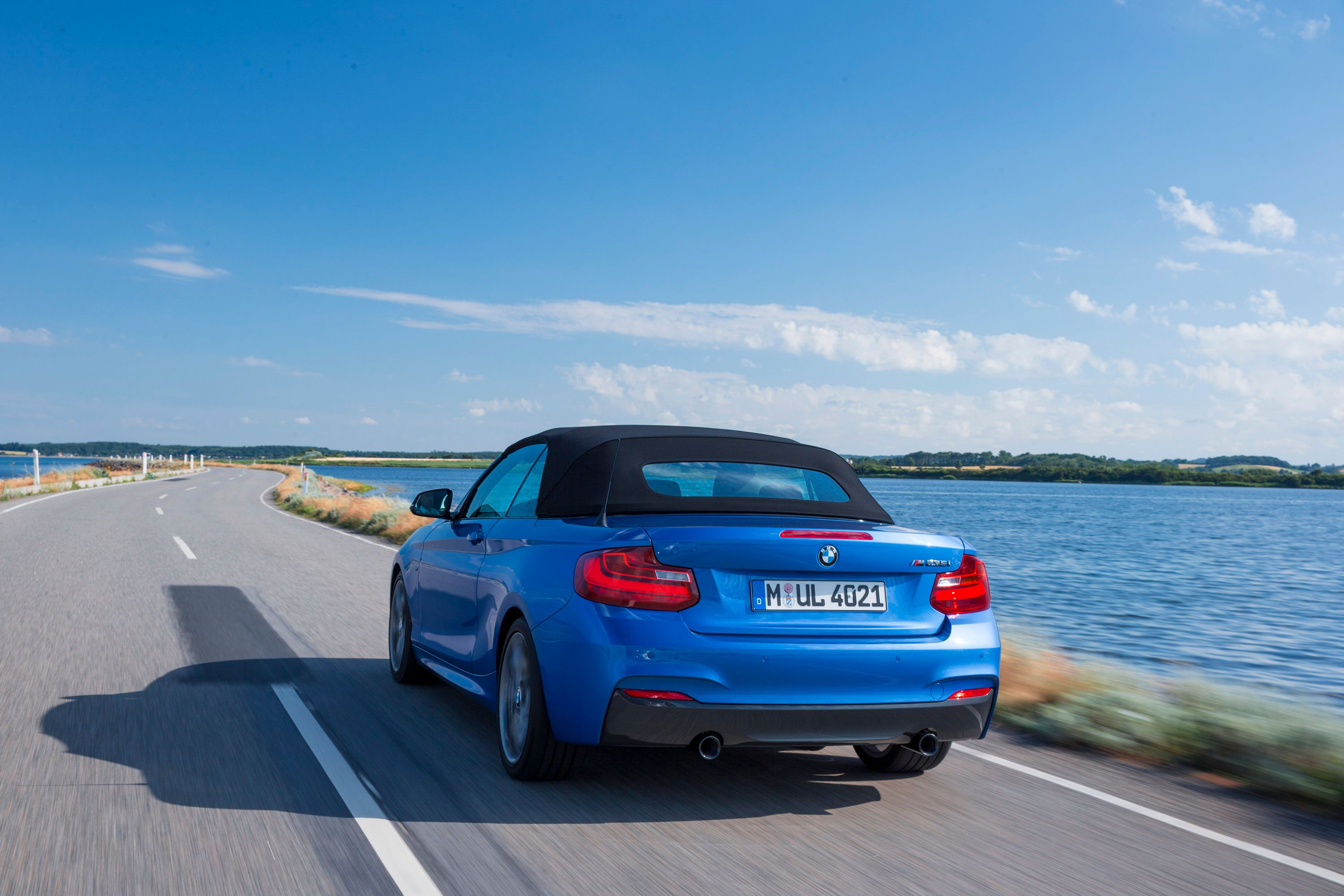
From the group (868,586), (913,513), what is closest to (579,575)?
(868,586)

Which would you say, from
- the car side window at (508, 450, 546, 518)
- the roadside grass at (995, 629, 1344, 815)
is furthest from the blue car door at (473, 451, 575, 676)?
the roadside grass at (995, 629, 1344, 815)

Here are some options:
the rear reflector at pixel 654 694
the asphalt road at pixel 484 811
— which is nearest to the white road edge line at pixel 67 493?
the asphalt road at pixel 484 811

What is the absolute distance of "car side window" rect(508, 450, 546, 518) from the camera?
4980 millimetres

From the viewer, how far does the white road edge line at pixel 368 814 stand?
3246 mm

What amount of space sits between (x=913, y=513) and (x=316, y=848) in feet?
139

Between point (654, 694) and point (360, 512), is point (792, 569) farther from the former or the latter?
point (360, 512)

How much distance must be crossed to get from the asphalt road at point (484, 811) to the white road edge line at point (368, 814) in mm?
14

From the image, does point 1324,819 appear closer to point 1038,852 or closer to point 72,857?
point 1038,852

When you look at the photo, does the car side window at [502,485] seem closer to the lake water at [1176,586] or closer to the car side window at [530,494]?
the car side window at [530,494]

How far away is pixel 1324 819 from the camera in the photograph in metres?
4.31

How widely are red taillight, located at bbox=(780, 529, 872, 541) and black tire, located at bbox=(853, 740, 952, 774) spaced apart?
1.19m

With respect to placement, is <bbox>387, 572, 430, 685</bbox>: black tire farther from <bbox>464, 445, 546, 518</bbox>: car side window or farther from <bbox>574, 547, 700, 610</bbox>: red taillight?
<bbox>574, 547, 700, 610</bbox>: red taillight

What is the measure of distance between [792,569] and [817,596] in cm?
15

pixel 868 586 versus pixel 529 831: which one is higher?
pixel 868 586
